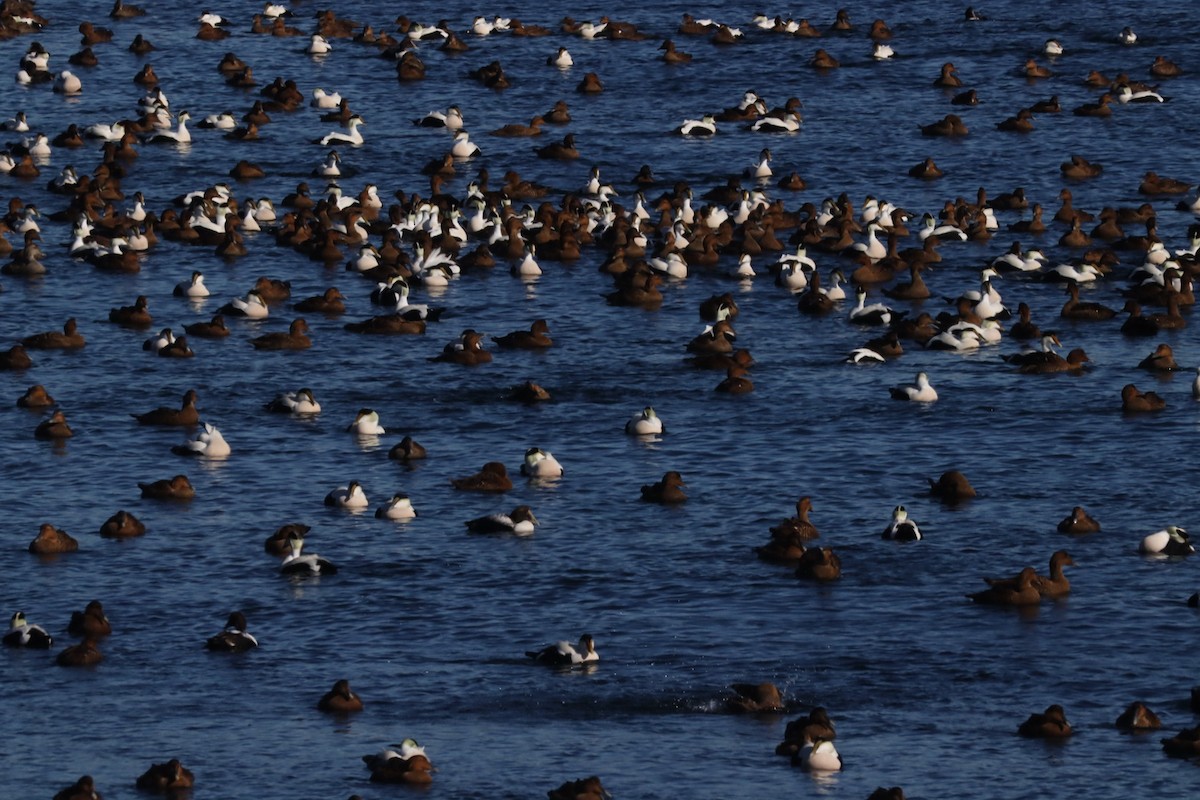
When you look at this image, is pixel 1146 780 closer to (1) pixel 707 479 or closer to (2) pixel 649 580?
(2) pixel 649 580

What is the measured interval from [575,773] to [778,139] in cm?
5242

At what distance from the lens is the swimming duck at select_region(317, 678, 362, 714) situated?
1832 inches

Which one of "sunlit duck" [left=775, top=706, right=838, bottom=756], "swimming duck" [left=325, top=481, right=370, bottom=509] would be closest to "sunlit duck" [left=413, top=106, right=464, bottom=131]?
"swimming duck" [left=325, top=481, right=370, bottom=509]

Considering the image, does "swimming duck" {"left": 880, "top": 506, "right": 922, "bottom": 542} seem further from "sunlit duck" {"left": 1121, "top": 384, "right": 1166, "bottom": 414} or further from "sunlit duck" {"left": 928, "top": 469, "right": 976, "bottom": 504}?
"sunlit duck" {"left": 1121, "top": 384, "right": 1166, "bottom": 414}

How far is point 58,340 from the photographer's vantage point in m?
69.6

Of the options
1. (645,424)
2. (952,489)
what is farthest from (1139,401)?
(645,424)

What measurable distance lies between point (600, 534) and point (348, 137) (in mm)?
38503

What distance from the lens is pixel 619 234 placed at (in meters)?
78.9

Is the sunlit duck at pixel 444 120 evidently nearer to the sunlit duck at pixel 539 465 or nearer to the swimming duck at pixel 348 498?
the sunlit duck at pixel 539 465

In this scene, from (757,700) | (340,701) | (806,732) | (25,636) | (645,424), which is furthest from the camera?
(645,424)

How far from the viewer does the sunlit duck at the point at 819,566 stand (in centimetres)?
5291

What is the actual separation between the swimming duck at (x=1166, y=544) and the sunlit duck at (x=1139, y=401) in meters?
9.83

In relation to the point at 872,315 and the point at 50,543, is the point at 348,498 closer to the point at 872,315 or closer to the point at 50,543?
the point at 50,543

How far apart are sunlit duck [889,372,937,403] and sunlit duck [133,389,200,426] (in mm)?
16119
